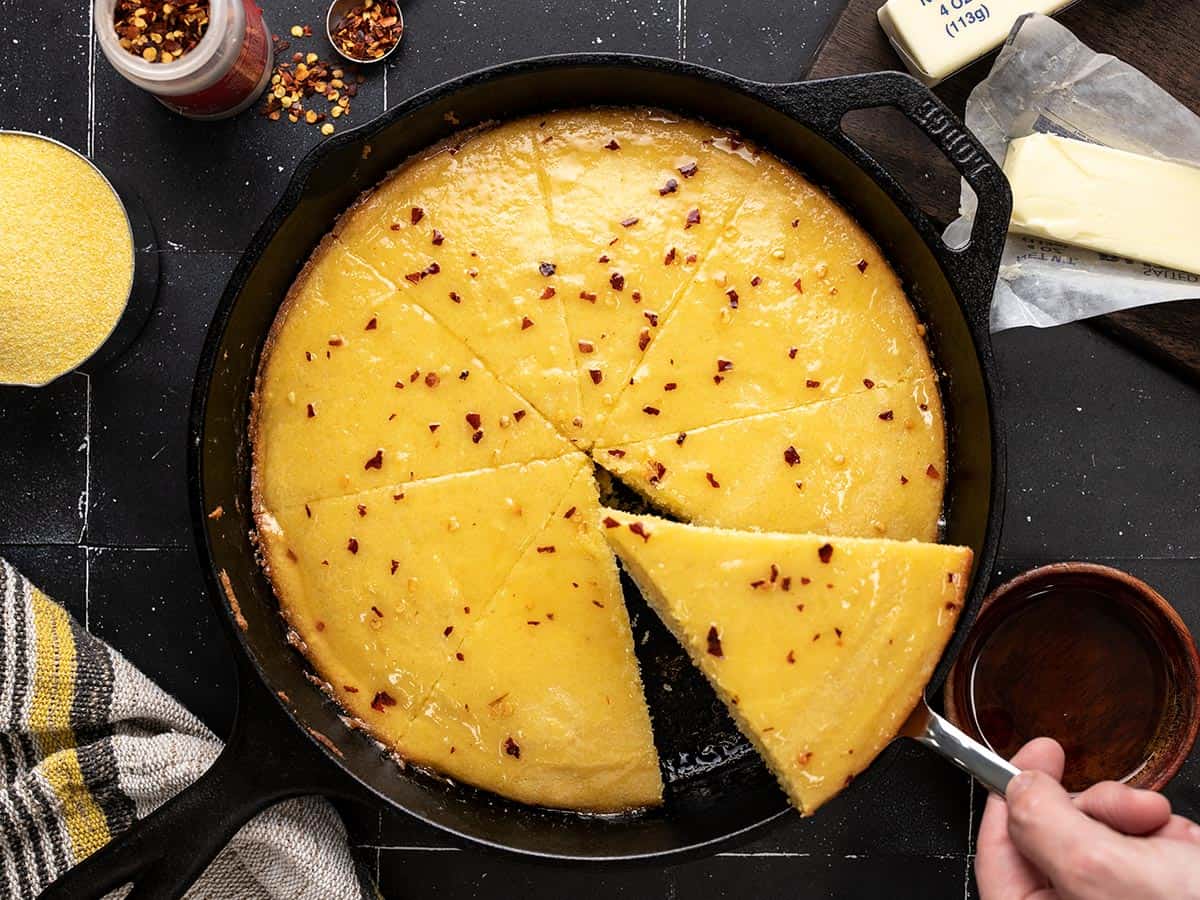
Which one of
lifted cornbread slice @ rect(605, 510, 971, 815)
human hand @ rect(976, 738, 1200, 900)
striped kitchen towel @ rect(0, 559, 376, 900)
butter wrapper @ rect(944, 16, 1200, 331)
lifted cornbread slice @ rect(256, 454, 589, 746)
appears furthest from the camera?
butter wrapper @ rect(944, 16, 1200, 331)

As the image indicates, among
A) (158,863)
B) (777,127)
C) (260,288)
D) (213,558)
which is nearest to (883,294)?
(777,127)

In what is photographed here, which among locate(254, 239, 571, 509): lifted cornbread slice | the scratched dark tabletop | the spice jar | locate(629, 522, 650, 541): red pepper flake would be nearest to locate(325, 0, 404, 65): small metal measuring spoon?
the scratched dark tabletop

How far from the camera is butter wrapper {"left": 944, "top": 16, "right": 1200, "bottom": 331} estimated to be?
104 inches

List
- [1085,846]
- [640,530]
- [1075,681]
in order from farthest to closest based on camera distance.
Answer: [1075,681] → [640,530] → [1085,846]

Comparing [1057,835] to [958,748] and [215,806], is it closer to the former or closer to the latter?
[958,748]

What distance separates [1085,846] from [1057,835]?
0.15 ft

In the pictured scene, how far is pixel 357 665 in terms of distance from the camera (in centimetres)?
245

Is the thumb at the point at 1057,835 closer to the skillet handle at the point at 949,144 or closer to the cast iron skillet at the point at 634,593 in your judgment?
the cast iron skillet at the point at 634,593

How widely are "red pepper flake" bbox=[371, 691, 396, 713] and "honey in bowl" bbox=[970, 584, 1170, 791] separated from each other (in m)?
1.37

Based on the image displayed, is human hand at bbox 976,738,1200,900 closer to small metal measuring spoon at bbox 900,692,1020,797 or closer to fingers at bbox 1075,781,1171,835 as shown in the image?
fingers at bbox 1075,781,1171,835

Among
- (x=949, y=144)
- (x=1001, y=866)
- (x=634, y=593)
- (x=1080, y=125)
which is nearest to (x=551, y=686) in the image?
(x=634, y=593)

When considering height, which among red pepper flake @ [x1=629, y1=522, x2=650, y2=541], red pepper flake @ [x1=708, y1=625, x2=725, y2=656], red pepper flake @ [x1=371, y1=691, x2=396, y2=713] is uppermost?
red pepper flake @ [x1=629, y1=522, x2=650, y2=541]

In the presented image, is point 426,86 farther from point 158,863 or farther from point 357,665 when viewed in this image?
point 158,863

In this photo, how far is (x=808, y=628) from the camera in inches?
90.4
